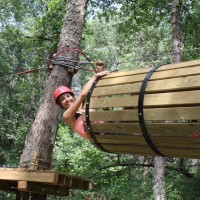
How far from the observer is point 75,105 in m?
3.20

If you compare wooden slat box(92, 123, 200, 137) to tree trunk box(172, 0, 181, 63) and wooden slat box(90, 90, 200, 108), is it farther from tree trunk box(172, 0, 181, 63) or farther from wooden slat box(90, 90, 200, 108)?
tree trunk box(172, 0, 181, 63)

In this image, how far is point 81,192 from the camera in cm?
1069

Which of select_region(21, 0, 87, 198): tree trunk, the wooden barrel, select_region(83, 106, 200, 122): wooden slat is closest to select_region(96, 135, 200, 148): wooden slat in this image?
the wooden barrel

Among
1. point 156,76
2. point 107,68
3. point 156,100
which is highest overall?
point 107,68

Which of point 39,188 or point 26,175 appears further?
point 39,188

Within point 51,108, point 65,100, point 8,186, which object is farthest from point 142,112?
point 8,186

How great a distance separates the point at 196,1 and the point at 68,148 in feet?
23.4

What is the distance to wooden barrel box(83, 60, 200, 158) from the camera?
7.93 feet

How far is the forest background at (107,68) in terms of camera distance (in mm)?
9828

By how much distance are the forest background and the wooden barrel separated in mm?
2452

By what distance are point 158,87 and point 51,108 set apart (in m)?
2.01

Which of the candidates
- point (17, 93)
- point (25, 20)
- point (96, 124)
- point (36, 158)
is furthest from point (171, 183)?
point (25, 20)

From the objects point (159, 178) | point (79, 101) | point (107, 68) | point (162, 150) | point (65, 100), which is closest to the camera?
point (162, 150)

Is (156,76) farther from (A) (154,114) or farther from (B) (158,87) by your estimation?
(A) (154,114)
